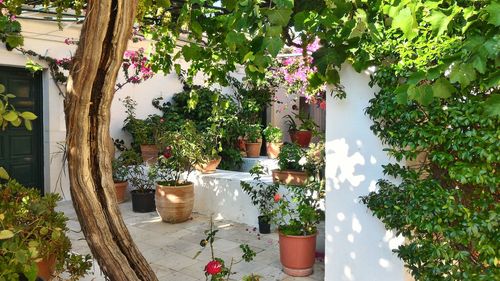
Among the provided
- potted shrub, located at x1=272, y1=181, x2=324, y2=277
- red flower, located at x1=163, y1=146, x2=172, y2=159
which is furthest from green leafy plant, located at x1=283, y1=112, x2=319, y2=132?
potted shrub, located at x1=272, y1=181, x2=324, y2=277

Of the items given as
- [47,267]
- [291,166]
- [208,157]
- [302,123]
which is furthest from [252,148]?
[47,267]

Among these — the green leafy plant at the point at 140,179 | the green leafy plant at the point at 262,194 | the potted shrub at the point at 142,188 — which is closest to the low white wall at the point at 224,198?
the green leafy plant at the point at 262,194

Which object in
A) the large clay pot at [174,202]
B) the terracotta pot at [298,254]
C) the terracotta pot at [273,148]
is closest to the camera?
the terracotta pot at [298,254]

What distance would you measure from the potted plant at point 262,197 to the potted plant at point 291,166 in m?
0.30

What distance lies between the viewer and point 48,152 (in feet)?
21.5

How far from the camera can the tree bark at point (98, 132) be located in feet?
4.57

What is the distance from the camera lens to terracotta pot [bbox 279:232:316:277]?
3.70m

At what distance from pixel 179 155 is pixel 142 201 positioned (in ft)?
3.64

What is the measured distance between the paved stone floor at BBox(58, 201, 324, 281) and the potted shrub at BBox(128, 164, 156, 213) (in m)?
0.15

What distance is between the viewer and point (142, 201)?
242 inches

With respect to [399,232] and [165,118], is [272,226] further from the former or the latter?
[165,118]

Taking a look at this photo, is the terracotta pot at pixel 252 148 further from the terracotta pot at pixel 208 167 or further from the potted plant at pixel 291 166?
the potted plant at pixel 291 166

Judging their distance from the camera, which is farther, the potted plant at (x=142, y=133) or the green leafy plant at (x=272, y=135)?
the green leafy plant at (x=272, y=135)

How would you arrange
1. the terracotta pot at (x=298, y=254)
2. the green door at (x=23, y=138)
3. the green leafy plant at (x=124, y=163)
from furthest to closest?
1. the green leafy plant at (x=124, y=163)
2. the green door at (x=23, y=138)
3. the terracotta pot at (x=298, y=254)
